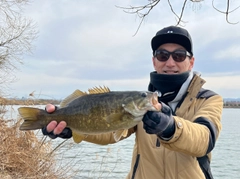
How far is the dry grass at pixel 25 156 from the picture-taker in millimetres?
8648

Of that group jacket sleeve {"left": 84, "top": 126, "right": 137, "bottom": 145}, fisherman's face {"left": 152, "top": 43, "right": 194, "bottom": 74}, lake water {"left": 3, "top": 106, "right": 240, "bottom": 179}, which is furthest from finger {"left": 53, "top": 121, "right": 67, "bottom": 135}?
lake water {"left": 3, "top": 106, "right": 240, "bottom": 179}

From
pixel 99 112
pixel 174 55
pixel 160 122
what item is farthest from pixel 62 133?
pixel 174 55

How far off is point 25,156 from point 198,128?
7.29 meters

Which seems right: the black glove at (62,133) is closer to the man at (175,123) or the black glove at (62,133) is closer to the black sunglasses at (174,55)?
the man at (175,123)

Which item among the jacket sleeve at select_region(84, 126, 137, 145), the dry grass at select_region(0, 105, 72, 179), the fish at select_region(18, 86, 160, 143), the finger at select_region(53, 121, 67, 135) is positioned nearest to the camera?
the fish at select_region(18, 86, 160, 143)

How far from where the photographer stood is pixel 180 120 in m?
2.55

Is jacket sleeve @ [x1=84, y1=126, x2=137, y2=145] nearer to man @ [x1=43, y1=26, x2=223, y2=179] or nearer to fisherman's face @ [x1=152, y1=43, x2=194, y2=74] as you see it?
man @ [x1=43, y1=26, x2=223, y2=179]

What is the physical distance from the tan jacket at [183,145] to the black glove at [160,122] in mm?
64

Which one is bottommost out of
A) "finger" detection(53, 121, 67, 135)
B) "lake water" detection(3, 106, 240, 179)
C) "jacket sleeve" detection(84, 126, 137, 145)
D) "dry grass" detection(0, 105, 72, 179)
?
"lake water" detection(3, 106, 240, 179)

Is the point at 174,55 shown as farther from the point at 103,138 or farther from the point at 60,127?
the point at 60,127

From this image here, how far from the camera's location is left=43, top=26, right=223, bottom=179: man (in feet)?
8.27

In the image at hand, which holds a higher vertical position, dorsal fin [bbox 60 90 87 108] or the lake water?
dorsal fin [bbox 60 90 87 108]

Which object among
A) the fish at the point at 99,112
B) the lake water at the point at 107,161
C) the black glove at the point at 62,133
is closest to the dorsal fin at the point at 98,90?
the fish at the point at 99,112

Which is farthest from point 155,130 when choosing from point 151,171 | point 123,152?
point 123,152
